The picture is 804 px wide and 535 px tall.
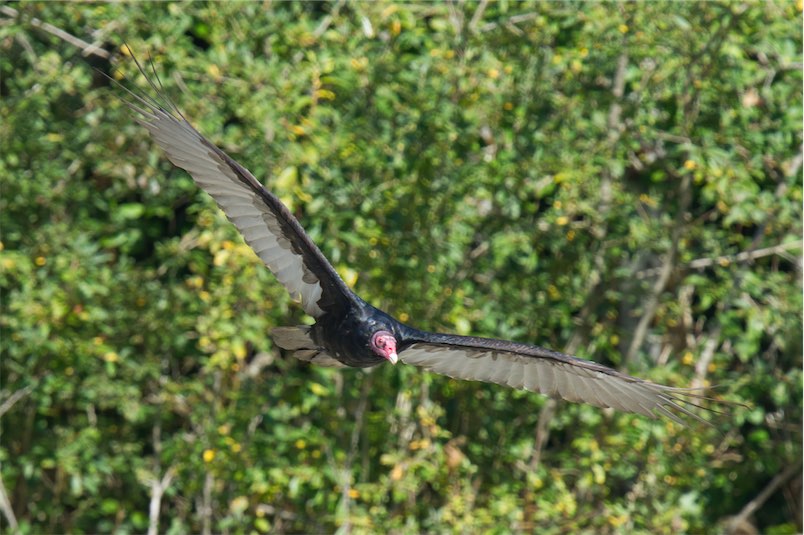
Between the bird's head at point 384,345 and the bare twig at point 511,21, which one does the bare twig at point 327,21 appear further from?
the bird's head at point 384,345

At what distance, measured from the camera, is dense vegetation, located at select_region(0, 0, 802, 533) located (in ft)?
19.3

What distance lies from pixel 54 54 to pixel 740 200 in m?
2.99

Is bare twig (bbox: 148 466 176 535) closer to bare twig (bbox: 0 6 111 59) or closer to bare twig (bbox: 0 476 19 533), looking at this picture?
bare twig (bbox: 0 476 19 533)

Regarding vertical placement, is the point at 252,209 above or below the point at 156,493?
above

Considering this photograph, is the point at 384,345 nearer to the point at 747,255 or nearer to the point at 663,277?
the point at 663,277

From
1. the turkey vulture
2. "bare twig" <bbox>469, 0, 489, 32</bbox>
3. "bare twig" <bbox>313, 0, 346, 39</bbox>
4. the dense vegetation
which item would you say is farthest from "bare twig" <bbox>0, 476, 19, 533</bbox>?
"bare twig" <bbox>469, 0, 489, 32</bbox>

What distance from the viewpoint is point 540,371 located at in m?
4.86

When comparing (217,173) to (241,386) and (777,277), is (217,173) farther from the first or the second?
(777,277)

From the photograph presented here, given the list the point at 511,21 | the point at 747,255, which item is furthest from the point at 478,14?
the point at 747,255

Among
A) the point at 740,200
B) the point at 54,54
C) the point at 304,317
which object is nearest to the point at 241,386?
the point at 304,317

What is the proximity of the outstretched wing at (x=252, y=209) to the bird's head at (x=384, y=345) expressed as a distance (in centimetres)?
19

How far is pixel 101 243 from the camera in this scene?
6422 mm

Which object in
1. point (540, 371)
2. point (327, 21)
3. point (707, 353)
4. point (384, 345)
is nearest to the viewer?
point (384, 345)

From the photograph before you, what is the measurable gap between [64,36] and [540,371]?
9.33 ft
